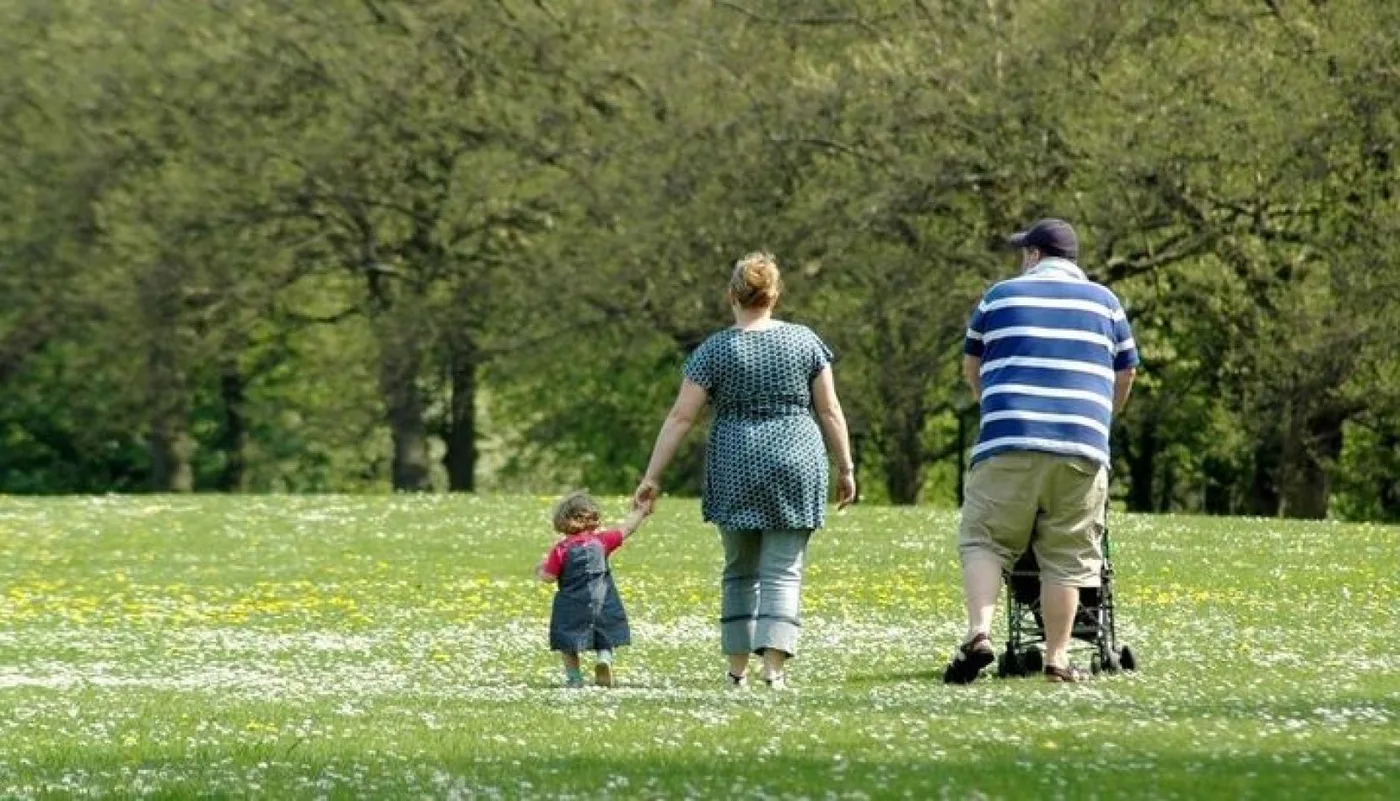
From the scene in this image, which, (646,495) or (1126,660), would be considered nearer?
(646,495)

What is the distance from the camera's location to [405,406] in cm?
5097

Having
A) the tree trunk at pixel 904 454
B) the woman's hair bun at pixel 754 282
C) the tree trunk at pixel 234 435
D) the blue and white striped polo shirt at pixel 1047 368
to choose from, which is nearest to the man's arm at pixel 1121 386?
the blue and white striped polo shirt at pixel 1047 368

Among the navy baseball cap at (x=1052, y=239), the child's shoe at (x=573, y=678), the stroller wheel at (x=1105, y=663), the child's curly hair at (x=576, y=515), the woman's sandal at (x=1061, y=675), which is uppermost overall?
the navy baseball cap at (x=1052, y=239)

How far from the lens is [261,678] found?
14008 mm

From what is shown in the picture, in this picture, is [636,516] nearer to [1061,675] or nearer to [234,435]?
[1061,675]

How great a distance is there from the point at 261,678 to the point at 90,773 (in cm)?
518

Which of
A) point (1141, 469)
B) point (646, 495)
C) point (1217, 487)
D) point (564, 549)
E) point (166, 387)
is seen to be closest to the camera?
point (646, 495)

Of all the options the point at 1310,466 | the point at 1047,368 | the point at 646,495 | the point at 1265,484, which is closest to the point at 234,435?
the point at 1265,484

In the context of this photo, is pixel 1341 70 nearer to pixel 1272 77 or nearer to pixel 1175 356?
pixel 1272 77

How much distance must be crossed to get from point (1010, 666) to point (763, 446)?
169cm

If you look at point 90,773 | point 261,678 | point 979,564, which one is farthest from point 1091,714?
point 261,678

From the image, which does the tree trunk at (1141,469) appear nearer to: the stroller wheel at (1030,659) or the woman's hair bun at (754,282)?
the stroller wheel at (1030,659)

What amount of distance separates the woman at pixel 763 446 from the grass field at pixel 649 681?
449mm

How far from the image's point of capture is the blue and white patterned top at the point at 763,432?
41.0 ft
